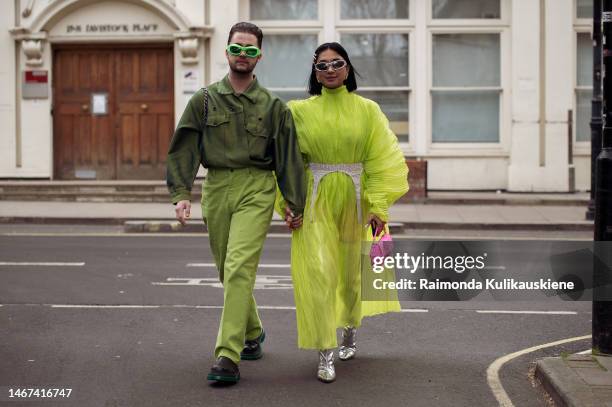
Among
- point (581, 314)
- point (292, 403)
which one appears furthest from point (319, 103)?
point (581, 314)

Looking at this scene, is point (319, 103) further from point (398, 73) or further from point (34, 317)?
point (398, 73)

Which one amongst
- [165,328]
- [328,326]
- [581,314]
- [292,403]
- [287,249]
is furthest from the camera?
Answer: [287,249]

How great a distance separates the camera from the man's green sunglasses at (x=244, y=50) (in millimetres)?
6629

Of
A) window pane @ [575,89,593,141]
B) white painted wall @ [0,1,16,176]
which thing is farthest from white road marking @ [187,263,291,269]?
window pane @ [575,89,593,141]

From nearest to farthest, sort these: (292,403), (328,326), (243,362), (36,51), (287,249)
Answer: (292,403) < (328,326) < (243,362) < (287,249) < (36,51)

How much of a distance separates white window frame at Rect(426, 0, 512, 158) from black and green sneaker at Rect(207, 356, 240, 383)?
618 inches

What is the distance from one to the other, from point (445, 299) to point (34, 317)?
346 centimetres

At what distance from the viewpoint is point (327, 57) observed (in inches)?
270

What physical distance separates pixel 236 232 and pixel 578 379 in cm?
220

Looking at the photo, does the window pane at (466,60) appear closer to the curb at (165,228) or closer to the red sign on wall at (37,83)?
the curb at (165,228)

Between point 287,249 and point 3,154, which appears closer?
point 287,249

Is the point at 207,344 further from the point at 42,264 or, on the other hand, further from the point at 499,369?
the point at 42,264

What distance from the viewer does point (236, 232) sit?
666cm

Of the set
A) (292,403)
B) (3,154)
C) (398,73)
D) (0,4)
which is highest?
(0,4)
